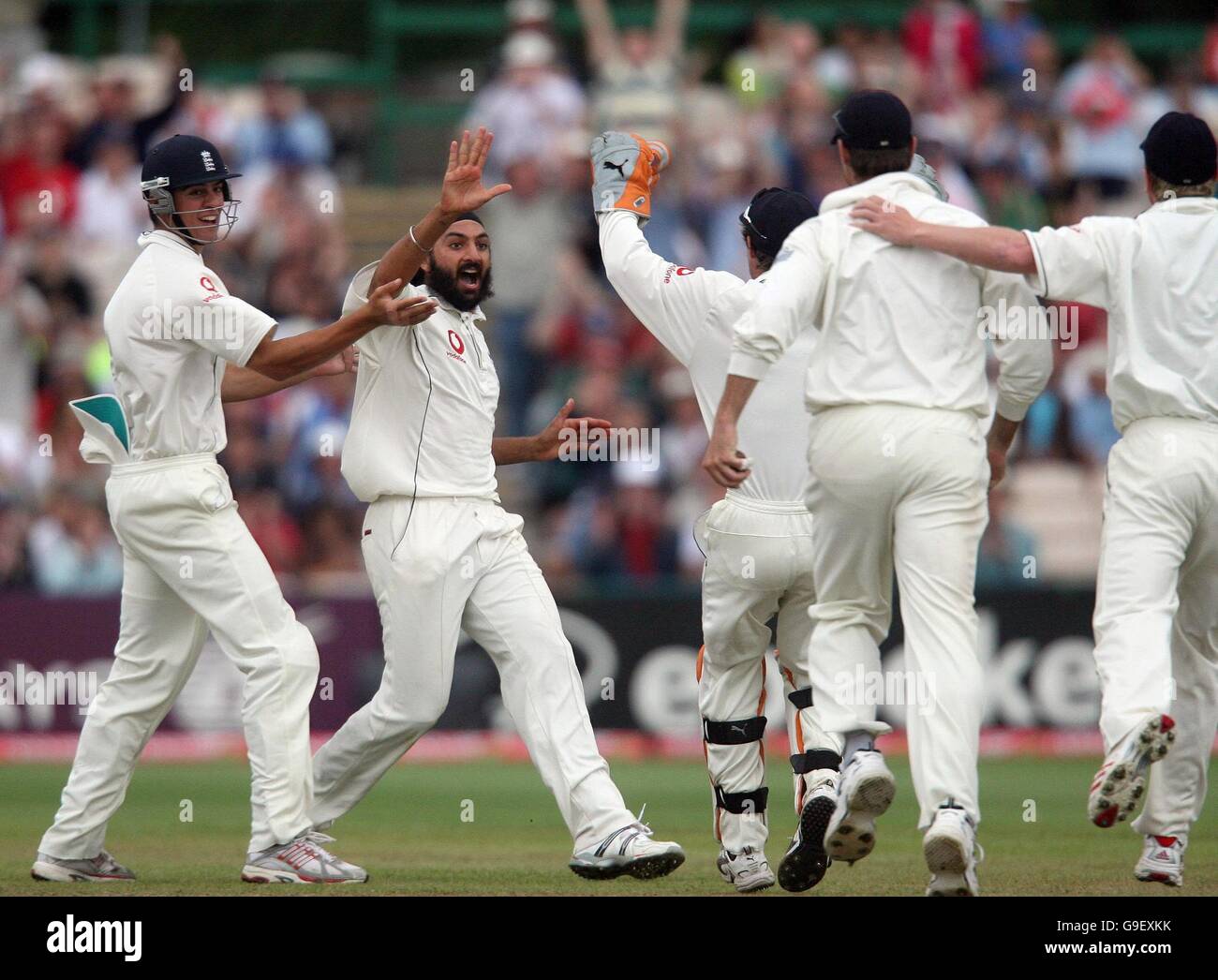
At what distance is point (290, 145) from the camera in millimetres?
18406

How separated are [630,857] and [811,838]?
70 centimetres

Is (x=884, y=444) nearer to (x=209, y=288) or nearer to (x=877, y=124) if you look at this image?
(x=877, y=124)

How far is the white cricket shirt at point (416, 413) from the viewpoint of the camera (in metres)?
7.88

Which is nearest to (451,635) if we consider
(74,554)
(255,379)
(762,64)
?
(255,379)

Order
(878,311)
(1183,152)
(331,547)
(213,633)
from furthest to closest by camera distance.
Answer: (331,547) < (213,633) < (1183,152) < (878,311)

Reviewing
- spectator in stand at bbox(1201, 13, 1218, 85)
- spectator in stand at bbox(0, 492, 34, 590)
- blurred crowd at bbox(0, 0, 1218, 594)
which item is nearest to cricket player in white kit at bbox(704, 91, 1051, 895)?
blurred crowd at bbox(0, 0, 1218, 594)

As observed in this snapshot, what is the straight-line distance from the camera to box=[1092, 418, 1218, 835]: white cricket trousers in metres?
7.10

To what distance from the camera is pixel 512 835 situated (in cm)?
986

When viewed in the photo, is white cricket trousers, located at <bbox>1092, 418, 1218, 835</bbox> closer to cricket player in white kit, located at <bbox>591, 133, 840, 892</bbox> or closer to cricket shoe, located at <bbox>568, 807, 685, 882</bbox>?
cricket player in white kit, located at <bbox>591, 133, 840, 892</bbox>

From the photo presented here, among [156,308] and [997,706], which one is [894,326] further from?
[997,706]

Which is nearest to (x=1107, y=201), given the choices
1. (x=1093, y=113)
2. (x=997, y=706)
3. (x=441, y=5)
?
(x=1093, y=113)

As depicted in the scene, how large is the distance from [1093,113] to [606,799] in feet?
40.3

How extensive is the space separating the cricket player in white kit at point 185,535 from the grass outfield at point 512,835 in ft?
1.09

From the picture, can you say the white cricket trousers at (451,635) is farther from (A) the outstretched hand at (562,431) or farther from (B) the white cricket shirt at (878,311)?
(B) the white cricket shirt at (878,311)
